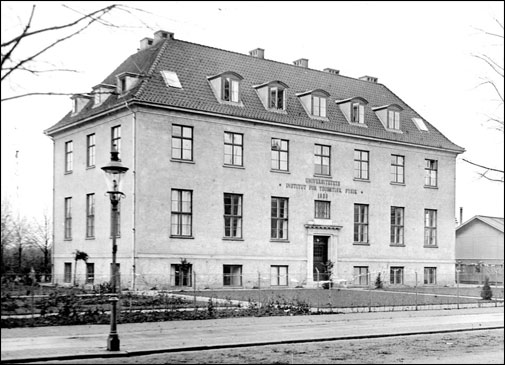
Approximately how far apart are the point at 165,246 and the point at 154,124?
5.71 meters

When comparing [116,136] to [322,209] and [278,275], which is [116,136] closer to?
[278,275]

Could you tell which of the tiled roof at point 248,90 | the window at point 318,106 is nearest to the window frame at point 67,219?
the tiled roof at point 248,90

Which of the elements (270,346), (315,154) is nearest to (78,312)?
(270,346)

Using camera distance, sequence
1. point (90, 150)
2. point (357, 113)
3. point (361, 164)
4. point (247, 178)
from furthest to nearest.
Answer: point (357, 113) < point (361, 164) < point (90, 150) < point (247, 178)

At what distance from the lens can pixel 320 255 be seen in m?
39.7

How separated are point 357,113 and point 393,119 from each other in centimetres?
295

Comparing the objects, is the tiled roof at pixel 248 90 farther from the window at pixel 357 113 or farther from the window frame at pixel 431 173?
the window frame at pixel 431 173

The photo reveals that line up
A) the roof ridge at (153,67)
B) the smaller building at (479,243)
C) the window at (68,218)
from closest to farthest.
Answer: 1. the roof ridge at (153,67)
2. the window at (68,218)
3. the smaller building at (479,243)

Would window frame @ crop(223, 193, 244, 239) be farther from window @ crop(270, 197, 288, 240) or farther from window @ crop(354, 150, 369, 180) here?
window @ crop(354, 150, 369, 180)

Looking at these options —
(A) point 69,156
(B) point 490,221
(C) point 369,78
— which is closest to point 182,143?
(A) point 69,156

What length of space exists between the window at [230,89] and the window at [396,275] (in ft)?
46.9

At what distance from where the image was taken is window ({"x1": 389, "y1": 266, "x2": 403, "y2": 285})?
140 ft

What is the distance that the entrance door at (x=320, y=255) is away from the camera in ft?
130

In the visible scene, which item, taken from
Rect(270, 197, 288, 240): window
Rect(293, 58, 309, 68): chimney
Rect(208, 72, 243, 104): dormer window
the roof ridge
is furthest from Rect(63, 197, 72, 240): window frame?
Rect(293, 58, 309, 68): chimney
